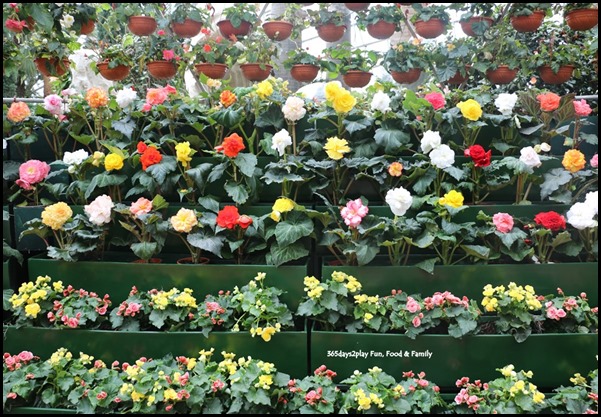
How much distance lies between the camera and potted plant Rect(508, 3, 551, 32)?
3.34 metres

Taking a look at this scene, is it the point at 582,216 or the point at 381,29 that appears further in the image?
the point at 381,29

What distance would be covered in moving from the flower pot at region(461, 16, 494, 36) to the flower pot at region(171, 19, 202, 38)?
6.31ft

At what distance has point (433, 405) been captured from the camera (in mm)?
2166

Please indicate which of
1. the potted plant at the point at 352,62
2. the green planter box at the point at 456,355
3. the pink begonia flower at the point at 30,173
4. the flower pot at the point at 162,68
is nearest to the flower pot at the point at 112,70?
the flower pot at the point at 162,68

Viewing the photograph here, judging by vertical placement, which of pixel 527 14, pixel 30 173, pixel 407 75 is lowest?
pixel 30 173

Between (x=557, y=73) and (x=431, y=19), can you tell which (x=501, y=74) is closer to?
(x=557, y=73)

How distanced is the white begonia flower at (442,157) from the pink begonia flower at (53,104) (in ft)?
6.95

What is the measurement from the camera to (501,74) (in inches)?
139

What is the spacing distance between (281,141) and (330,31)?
5.03ft

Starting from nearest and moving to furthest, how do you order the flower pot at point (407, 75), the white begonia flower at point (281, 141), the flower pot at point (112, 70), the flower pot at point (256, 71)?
1. the white begonia flower at point (281, 141)
2. the flower pot at point (112, 70)
3. the flower pot at point (407, 75)
4. the flower pot at point (256, 71)

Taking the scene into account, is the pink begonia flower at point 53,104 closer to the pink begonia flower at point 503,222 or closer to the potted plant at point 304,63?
the potted plant at point 304,63

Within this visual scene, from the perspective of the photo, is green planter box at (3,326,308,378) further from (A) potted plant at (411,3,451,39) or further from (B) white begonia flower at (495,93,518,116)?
(A) potted plant at (411,3,451,39)

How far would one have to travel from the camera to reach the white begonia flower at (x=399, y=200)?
2523 mm

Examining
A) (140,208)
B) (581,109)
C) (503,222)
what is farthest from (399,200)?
(140,208)
